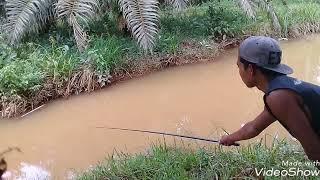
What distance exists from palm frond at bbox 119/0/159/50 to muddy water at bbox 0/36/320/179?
2.02 ft

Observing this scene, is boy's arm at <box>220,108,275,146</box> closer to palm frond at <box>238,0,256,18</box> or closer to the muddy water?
the muddy water

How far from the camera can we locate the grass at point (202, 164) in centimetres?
347

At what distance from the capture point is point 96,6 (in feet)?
25.1

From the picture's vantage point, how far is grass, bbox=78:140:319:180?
11.4 feet

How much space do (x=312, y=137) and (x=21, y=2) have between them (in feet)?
20.0

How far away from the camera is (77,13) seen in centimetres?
712

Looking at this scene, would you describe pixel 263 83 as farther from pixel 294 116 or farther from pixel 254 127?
pixel 254 127

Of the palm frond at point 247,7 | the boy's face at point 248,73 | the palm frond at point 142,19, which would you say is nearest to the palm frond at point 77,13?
the palm frond at point 142,19

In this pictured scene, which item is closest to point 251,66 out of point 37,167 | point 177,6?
point 37,167

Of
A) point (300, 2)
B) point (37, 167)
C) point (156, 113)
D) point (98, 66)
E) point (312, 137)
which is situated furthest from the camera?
point (300, 2)

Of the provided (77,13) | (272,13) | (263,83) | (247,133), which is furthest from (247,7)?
(263,83)

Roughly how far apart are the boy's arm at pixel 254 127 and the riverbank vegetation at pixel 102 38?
409 cm

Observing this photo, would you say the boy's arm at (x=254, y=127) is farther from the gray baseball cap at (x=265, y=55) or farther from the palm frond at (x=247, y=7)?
the palm frond at (x=247, y=7)

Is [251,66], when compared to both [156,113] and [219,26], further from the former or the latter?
[219,26]
